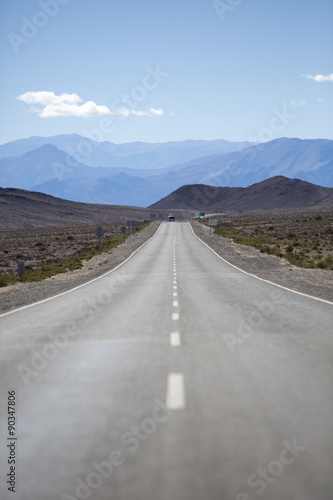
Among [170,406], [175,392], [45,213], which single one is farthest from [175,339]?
[45,213]

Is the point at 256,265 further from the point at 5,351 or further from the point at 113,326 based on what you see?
the point at 5,351

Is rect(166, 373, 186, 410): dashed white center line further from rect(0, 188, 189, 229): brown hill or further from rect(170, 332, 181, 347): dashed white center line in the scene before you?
rect(0, 188, 189, 229): brown hill

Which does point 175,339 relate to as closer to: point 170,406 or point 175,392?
point 175,392

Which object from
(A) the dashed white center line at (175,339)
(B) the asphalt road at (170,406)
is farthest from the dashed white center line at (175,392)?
(A) the dashed white center line at (175,339)

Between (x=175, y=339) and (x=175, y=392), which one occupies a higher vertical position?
(x=175, y=392)

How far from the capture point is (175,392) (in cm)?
605

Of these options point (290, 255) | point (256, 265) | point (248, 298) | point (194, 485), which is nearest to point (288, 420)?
point (194, 485)

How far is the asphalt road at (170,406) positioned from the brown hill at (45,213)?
12530 cm

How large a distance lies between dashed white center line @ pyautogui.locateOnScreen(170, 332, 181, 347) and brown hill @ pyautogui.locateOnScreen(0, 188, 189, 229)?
125 m

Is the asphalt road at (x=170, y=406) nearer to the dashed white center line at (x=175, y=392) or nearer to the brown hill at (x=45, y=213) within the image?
the dashed white center line at (x=175, y=392)

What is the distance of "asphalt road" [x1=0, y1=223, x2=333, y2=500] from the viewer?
3.96 meters

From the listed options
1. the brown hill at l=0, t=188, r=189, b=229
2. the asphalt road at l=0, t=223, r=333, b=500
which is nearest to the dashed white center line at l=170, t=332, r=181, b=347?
the asphalt road at l=0, t=223, r=333, b=500

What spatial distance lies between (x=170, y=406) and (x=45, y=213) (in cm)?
16131

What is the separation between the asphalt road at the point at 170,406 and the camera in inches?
156
